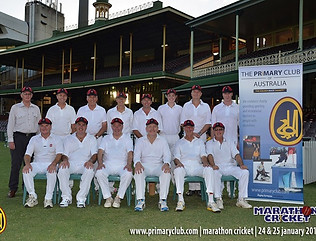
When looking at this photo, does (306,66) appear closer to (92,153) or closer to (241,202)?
(241,202)

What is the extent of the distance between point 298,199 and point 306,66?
25.1 feet

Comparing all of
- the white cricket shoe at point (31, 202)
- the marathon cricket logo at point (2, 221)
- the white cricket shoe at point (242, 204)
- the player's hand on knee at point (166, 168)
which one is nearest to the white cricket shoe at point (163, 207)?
the player's hand on knee at point (166, 168)

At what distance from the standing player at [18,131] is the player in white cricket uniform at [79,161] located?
111 cm

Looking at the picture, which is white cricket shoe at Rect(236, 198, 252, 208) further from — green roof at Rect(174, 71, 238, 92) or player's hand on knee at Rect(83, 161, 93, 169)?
green roof at Rect(174, 71, 238, 92)

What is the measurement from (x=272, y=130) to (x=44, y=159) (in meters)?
4.39

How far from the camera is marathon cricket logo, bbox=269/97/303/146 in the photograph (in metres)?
5.66

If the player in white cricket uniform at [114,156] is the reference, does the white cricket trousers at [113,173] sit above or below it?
below

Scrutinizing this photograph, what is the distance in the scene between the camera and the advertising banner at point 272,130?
18.6 feet

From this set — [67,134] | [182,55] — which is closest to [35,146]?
[67,134]

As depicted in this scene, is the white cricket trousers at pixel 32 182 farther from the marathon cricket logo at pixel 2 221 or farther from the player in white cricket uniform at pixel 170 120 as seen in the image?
the player in white cricket uniform at pixel 170 120

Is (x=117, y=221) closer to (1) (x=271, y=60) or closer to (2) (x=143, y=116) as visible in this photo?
(2) (x=143, y=116)

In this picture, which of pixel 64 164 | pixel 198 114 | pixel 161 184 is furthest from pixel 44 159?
pixel 198 114

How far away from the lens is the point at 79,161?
572 centimetres

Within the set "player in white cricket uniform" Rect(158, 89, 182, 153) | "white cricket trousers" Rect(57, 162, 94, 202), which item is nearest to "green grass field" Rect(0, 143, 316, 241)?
"white cricket trousers" Rect(57, 162, 94, 202)
